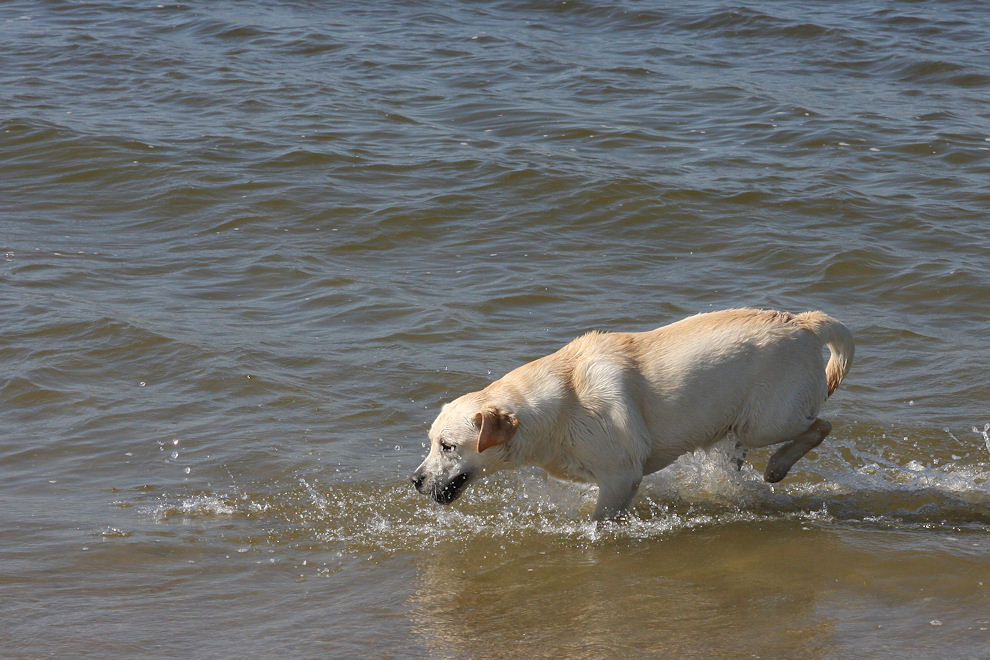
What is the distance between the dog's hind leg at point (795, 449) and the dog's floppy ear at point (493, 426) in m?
1.64

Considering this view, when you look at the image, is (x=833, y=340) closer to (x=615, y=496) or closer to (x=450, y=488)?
(x=615, y=496)

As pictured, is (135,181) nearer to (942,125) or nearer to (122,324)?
(122,324)

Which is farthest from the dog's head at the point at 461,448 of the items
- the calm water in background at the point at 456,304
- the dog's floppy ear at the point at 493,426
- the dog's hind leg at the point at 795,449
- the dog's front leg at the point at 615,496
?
the dog's hind leg at the point at 795,449

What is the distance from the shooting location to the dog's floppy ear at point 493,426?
6367 mm

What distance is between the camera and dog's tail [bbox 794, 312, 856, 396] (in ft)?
22.4

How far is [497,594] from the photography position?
5984 mm

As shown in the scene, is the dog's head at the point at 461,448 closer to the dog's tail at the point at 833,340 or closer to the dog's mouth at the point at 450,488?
the dog's mouth at the point at 450,488

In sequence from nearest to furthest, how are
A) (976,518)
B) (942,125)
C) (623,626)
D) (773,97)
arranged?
(623,626)
(976,518)
(942,125)
(773,97)

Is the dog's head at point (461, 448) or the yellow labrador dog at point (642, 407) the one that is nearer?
the dog's head at point (461, 448)

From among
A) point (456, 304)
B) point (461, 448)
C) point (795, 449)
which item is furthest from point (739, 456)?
point (456, 304)

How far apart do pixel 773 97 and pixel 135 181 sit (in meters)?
9.06

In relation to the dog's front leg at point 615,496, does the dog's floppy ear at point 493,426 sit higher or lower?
higher

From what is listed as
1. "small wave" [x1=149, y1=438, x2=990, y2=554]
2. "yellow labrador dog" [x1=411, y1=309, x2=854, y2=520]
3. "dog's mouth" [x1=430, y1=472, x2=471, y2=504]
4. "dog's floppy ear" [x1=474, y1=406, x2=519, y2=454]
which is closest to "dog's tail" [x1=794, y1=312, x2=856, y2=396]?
"yellow labrador dog" [x1=411, y1=309, x2=854, y2=520]

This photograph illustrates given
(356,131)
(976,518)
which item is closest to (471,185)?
(356,131)
